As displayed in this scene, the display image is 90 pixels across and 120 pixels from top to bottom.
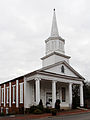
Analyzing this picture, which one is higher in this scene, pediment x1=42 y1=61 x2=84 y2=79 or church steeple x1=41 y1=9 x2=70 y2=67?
church steeple x1=41 y1=9 x2=70 y2=67

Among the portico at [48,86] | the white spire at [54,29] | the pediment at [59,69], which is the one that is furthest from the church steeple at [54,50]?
the portico at [48,86]

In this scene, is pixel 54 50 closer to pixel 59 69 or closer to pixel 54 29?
pixel 59 69

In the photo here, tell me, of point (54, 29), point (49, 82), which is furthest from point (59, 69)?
point (54, 29)

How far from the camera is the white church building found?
29.6 m

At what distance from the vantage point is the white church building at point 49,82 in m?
29.6

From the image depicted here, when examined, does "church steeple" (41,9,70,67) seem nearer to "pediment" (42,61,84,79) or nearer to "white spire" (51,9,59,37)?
"white spire" (51,9,59,37)

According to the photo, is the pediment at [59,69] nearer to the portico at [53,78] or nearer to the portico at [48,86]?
the portico at [53,78]

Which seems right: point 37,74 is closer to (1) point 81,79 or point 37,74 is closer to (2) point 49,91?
(2) point 49,91

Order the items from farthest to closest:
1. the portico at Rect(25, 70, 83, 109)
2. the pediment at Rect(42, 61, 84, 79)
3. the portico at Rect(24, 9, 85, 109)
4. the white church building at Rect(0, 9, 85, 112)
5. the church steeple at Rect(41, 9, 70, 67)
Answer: the church steeple at Rect(41, 9, 70, 67), the pediment at Rect(42, 61, 84, 79), the white church building at Rect(0, 9, 85, 112), the portico at Rect(24, 9, 85, 109), the portico at Rect(25, 70, 83, 109)

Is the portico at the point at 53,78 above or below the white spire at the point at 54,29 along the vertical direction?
below

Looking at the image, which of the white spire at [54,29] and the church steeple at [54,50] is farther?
the white spire at [54,29]

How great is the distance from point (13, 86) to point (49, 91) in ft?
20.4

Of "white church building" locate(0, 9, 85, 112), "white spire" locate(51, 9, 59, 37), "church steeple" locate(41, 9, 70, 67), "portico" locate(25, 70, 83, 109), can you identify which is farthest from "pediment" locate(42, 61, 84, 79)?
"white spire" locate(51, 9, 59, 37)

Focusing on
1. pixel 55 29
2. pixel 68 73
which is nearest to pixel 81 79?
pixel 68 73
